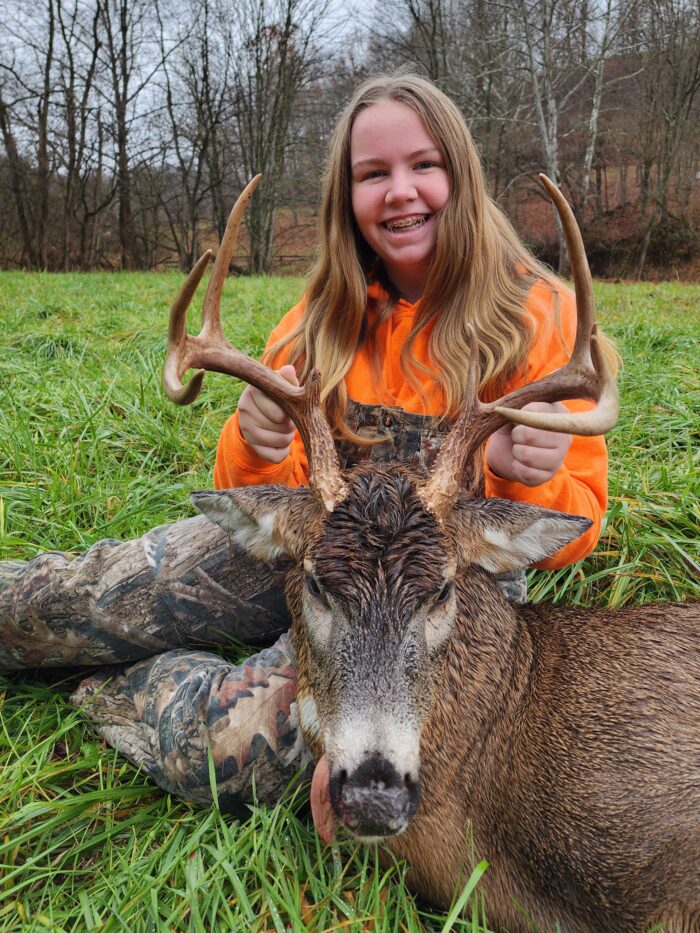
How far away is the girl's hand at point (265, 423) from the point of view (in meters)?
2.53

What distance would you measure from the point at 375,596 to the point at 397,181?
1.86m

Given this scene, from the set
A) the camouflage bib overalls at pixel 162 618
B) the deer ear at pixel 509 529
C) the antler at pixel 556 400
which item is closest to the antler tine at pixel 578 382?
the antler at pixel 556 400

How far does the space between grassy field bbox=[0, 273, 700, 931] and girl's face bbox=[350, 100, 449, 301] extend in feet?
5.66

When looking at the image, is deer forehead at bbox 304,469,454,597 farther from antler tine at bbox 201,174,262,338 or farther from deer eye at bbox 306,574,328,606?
antler tine at bbox 201,174,262,338

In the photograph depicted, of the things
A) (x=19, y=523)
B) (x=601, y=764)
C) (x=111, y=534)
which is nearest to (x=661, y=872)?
(x=601, y=764)

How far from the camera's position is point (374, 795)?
5.65 feet

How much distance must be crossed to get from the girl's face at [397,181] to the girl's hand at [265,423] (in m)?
0.91

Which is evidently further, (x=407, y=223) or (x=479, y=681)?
(x=407, y=223)

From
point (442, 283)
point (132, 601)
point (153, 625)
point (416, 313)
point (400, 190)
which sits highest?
point (400, 190)

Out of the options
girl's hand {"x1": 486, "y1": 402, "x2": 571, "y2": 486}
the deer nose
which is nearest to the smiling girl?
girl's hand {"x1": 486, "y1": 402, "x2": 571, "y2": 486}

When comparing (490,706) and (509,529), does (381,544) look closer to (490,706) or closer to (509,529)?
(509,529)

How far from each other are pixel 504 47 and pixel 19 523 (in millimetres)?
20825

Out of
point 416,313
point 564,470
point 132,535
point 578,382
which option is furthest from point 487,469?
point 132,535

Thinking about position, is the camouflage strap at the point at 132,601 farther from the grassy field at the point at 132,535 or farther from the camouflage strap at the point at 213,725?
the grassy field at the point at 132,535
